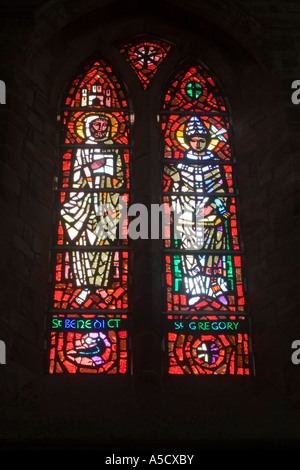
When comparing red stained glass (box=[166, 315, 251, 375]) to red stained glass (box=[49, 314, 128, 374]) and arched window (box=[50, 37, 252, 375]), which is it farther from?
red stained glass (box=[49, 314, 128, 374])

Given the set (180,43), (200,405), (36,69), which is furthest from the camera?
(180,43)

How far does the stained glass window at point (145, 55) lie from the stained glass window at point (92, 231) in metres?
0.24

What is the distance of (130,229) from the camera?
298 inches

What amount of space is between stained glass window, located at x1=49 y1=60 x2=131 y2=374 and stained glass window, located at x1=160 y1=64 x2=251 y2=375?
1.22ft

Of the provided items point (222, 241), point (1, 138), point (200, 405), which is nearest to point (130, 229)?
point (222, 241)

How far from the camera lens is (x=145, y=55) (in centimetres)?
889

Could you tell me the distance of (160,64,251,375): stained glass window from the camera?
7059 millimetres

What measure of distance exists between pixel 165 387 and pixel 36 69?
3226mm

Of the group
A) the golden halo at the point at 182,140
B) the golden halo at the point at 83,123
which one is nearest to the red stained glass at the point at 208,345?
the golden halo at the point at 182,140

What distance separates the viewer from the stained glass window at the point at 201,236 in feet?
23.2

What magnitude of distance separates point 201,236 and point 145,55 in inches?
85.2

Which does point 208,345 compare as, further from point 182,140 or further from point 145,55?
point 145,55

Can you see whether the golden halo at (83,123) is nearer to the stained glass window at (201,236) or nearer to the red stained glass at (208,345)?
the stained glass window at (201,236)

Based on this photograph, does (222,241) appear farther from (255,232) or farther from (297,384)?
(297,384)
